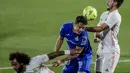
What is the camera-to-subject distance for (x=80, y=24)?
438 inches

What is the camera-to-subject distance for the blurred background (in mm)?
16031

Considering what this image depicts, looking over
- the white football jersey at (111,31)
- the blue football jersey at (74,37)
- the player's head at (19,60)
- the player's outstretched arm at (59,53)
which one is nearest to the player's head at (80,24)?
the blue football jersey at (74,37)

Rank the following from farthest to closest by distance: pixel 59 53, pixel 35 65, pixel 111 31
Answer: pixel 111 31
pixel 59 53
pixel 35 65

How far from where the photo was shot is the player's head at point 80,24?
1109 cm

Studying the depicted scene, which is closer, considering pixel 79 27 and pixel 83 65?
pixel 79 27

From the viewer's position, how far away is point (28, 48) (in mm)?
16188

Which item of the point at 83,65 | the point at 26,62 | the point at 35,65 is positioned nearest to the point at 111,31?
the point at 83,65

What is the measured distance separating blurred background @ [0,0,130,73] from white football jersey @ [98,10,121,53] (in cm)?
287

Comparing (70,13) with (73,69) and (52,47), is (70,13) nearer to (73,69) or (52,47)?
(52,47)

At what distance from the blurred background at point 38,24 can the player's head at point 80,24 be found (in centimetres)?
335

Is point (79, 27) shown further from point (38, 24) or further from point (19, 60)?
point (38, 24)

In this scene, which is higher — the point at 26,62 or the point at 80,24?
the point at 80,24

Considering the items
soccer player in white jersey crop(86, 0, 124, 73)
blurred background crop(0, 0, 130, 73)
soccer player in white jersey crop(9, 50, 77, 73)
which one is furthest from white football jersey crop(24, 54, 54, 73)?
blurred background crop(0, 0, 130, 73)

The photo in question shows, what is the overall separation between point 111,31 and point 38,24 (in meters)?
7.25
